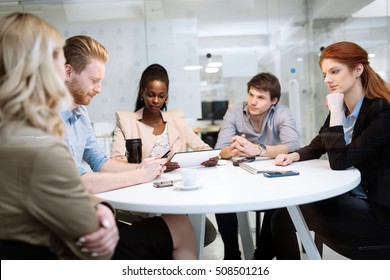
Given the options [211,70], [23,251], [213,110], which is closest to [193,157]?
[23,251]

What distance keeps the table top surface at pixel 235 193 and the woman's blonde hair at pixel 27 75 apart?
0.38 metres

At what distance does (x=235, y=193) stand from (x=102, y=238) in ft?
1.44

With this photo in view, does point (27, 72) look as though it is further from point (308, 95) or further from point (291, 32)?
point (291, 32)

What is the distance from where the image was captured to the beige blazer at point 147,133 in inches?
80.1

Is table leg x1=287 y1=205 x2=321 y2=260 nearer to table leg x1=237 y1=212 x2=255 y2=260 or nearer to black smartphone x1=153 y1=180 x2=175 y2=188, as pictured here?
black smartphone x1=153 y1=180 x2=175 y2=188

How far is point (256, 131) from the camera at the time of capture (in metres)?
2.16

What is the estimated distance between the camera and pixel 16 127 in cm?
78

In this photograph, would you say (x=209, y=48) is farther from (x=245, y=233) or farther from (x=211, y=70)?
(x=245, y=233)

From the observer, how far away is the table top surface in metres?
0.99

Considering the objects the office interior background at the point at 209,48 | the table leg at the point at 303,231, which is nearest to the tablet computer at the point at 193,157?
the table leg at the point at 303,231

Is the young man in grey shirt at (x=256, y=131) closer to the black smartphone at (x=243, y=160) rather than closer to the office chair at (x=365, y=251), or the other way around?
the black smartphone at (x=243, y=160)

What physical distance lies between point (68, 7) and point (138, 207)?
1.85 m

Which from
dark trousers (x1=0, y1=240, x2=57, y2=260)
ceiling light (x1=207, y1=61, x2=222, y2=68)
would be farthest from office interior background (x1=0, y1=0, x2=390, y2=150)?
dark trousers (x1=0, y1=240, x2=57, y2=260)

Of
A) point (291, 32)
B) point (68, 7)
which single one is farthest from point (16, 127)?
point (291, 32)
